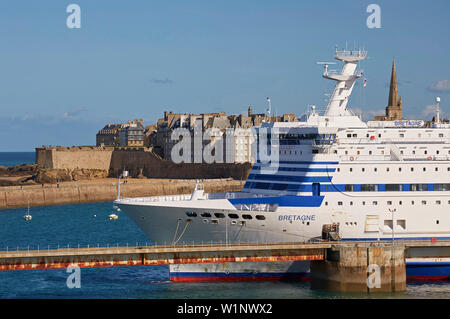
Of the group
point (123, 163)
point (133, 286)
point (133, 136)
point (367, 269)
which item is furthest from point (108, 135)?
point (367, 269)

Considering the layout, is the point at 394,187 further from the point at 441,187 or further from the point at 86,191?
the point at 86,191

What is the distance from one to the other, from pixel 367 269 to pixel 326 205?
3.94 m

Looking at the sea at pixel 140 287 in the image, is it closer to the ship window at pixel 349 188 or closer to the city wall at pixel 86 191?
the ship window at pixel 349 188

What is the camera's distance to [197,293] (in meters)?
34.8

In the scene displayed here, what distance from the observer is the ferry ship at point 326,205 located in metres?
36.5

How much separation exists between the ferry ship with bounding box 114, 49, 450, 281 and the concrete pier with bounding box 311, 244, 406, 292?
2069 mm

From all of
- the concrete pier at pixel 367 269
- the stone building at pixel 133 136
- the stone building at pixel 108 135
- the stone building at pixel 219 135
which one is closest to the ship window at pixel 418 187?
the concrete pier at pixel 367 269

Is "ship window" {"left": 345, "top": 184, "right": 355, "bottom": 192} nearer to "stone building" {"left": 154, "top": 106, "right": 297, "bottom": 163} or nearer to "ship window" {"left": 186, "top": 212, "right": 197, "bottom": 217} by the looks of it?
"ship window" {"left": 186, "top": 212, "right": 197, "bottom": 217}

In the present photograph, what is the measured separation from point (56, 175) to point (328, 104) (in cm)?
7615

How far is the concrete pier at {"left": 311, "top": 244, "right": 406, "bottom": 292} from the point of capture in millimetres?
33594

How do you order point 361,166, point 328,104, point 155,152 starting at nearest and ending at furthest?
point 361,166
point 328,104
point 155,152

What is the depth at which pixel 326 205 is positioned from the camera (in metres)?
36.5
